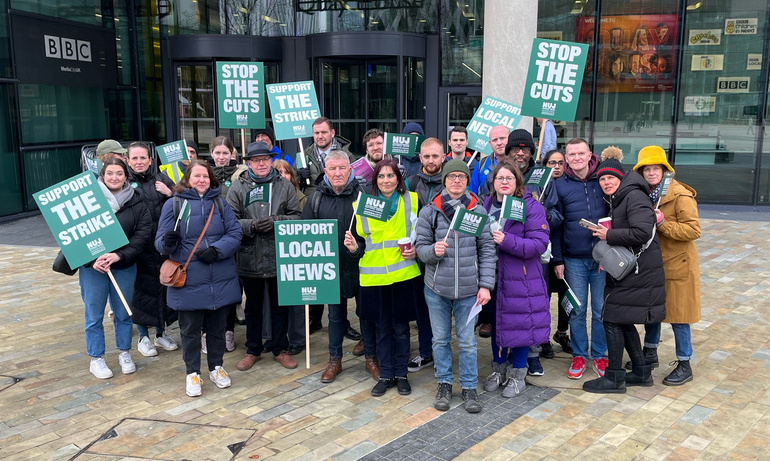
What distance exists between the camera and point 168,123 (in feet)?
55.7

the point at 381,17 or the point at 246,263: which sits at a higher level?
the point at 381,17

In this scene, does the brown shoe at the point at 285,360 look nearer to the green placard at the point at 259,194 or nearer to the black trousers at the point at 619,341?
the green placard at the point at 259,194

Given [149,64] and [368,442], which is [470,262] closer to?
[368,442]

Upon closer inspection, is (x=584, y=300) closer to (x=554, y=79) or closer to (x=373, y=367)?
(x=373, y=367)

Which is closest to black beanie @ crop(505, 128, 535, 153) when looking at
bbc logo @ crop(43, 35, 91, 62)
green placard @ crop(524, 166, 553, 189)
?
green placard @ crop(524, 166, 553, 189)

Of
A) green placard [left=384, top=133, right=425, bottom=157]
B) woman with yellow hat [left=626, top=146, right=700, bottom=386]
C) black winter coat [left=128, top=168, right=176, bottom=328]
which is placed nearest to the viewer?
woman with yellow hat [left=626, top=146, right=700, bottom=386]

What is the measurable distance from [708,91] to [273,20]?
10.7 metres

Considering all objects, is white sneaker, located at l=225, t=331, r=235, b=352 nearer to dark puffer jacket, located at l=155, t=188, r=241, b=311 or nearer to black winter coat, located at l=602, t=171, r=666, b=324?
dark puffer jacket, located at l=155, t=188, r=241, b=311

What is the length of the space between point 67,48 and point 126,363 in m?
11.1

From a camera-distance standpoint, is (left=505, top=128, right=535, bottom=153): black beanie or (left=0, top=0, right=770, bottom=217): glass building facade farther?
(left=0, top=0, right=770, bottom=217): glass building facade

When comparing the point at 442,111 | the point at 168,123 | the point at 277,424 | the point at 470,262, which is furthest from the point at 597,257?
the point at 168,123

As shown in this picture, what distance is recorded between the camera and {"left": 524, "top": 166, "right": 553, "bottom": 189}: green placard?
5.68 meters

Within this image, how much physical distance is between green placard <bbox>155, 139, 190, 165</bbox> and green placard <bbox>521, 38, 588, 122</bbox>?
3.85 meters

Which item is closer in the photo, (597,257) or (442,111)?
(597,257)
